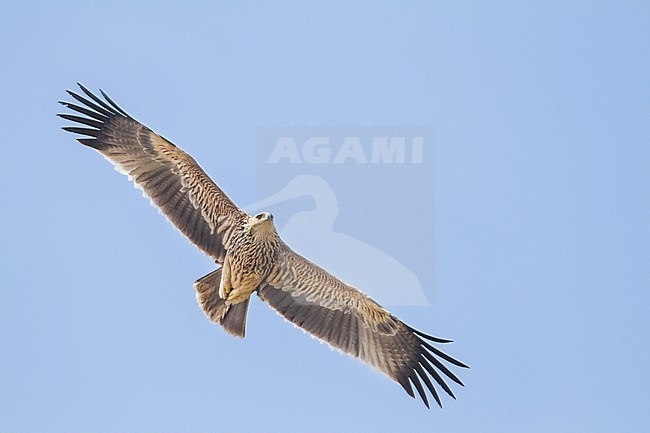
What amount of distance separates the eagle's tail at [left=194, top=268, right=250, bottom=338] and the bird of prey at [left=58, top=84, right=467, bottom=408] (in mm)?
11

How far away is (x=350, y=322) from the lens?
8.97 metres

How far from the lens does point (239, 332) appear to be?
340 inches

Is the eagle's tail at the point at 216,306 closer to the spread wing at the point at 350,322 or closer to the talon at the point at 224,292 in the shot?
the talon at the point at 224,292

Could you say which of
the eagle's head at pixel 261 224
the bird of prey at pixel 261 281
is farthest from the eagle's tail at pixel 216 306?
the eagle's head at pixel 261 224

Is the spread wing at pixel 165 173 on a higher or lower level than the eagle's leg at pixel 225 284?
higher

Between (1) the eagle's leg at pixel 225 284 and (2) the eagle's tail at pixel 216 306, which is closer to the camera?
(1) the eagle's leg at pixel 225 284

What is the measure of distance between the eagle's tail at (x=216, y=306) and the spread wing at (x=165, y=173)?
271 millimetres

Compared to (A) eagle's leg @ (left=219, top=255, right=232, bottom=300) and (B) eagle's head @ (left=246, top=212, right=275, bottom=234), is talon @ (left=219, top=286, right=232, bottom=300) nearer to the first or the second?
(A) eagle's leg @ (left=219, top=255, right=232, bottom=300)

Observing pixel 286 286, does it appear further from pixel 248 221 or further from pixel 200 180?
pixel 200 180

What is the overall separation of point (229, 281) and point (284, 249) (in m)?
0.74

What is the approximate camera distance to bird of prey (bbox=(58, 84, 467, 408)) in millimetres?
8672

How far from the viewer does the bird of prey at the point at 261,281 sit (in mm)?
8672

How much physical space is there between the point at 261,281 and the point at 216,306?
0.62 m

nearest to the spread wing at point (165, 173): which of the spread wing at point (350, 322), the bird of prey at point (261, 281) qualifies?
the bird of prey at point (261, 281)
